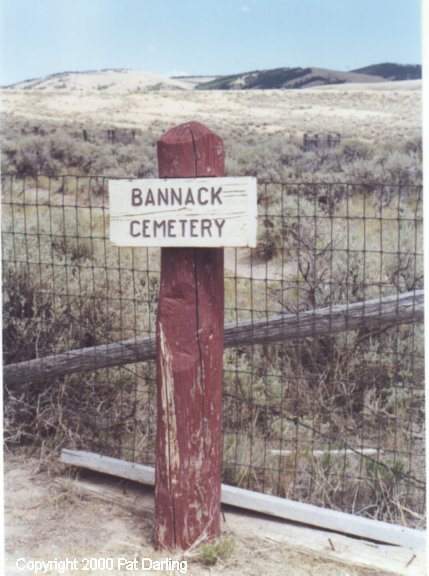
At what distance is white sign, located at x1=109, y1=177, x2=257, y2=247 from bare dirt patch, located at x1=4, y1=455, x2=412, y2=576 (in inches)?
51.5

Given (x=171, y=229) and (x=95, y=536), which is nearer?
(x=171, y=229)

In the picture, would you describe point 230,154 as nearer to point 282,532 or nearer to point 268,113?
point 268,113

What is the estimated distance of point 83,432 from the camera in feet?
13.1

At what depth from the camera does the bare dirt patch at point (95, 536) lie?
2.89 metres

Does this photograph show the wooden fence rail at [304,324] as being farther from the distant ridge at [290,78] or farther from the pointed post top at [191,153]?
the distant ridge at [290,78]

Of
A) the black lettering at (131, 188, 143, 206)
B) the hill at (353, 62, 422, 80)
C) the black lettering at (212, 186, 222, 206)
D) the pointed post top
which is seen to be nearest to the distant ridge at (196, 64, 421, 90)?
the hill at (353, 62, 422, 80)

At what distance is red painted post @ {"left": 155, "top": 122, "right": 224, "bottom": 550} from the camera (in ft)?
8.95

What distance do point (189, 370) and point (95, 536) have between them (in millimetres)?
Answer: 969

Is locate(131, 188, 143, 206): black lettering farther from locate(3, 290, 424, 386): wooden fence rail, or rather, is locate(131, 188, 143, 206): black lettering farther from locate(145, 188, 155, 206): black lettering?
locate(3, 290, 424, 386): wooden fence rail

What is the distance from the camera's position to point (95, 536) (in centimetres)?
316

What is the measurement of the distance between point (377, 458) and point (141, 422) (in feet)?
4.31

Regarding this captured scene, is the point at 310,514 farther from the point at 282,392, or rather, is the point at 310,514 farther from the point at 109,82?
the point at 109,82

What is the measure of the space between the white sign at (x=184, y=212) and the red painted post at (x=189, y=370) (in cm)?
10

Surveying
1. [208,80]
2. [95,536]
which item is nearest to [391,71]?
[208,80]
